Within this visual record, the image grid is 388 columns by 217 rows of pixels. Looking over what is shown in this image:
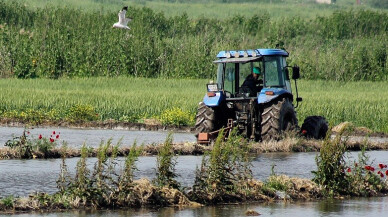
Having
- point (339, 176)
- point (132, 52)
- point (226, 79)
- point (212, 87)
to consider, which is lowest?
point (339, 176)

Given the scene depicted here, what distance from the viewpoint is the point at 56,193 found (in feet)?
40.0

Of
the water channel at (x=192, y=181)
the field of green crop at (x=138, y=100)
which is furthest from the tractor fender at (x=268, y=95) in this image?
the field of green crop at (x=138, y=100)

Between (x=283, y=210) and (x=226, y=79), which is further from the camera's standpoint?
(x=226, y=79)

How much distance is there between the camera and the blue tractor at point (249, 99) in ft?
68.6

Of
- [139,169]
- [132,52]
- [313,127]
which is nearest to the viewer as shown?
[139,169]

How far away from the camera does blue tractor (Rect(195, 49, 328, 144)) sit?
20922 millimetres

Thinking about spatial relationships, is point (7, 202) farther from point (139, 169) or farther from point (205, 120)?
point (205, 120)

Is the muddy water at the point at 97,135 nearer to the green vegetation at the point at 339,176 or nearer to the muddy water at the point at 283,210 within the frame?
the green vegetation at the point at 339,176

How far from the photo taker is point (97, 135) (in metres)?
23.7

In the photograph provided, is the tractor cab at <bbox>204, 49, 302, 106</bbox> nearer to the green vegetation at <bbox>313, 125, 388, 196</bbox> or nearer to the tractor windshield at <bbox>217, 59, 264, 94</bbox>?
the tractor windshield at <bbox>217, 59, 264, 94</bbox>

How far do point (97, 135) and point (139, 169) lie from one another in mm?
7442

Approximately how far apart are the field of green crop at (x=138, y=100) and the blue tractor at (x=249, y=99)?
5.59 metres

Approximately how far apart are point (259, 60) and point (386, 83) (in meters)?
21.9

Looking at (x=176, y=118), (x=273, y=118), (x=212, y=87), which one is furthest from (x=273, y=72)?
(x=176, y=118)
